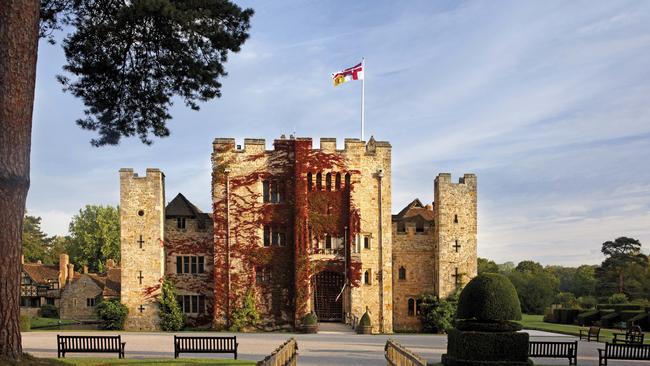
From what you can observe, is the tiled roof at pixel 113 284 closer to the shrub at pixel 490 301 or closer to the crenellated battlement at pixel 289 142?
the crenellated battlement at pixel 289 142

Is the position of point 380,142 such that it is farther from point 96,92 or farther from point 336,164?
point 96,92

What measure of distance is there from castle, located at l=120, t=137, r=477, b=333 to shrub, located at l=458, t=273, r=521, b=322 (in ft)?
75.1

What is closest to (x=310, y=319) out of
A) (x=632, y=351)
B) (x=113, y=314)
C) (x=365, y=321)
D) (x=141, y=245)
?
(x=365, y=321)

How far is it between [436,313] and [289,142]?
15.0 metres

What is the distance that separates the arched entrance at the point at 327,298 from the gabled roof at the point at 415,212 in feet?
23.5

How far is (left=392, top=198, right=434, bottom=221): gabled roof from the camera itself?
4675 cm

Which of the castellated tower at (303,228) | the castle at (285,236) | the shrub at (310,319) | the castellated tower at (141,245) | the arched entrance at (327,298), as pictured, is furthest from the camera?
the arched entrance at (327,298)

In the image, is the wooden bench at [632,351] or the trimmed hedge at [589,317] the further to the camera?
the trimmed hedge at [589,317]

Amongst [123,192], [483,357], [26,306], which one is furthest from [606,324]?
[26,306]

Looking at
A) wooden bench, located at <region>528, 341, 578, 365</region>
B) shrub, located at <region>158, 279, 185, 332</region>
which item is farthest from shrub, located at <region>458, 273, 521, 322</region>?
shrub, located at <region>158, 279, 185, 332</region>

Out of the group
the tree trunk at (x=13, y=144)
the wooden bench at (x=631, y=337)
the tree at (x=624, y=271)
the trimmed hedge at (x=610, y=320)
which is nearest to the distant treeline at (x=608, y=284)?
the tree at (x=624, y=271)

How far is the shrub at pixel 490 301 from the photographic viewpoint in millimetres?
19047

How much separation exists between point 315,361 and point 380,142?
972 inches

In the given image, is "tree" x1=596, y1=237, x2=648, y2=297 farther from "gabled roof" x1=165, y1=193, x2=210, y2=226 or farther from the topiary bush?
the topiary bush
